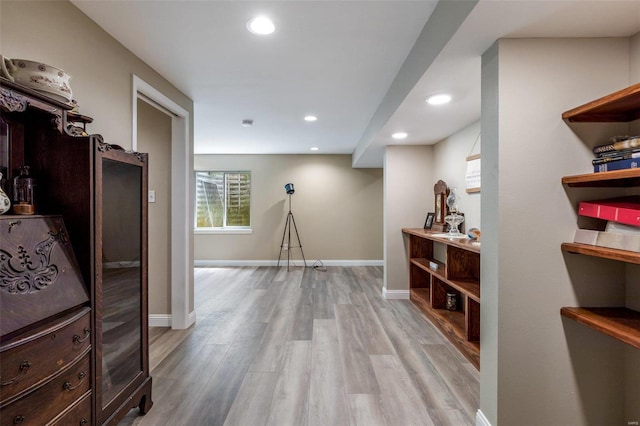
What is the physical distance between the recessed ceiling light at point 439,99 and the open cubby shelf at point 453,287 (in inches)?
44.2

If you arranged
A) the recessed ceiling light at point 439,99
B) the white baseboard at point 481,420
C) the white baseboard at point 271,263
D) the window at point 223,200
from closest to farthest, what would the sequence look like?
1. the white baseboard at point 481,420
2. the recessed ceiling light at point 439,99
3. the white baseboard at point 271,263
4. the window at point 223,200

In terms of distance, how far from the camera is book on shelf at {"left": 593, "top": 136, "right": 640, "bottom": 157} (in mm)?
1130

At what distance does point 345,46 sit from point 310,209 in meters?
4.09

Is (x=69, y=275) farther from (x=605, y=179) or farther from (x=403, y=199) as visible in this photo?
(x=403, y=199)

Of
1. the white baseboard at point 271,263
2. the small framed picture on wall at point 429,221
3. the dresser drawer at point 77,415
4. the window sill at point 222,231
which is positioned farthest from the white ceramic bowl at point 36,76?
the white baseboard at point 271,263

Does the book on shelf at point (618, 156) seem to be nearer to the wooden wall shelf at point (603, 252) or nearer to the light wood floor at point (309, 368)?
the wooden wall shelf at point (603, 252)

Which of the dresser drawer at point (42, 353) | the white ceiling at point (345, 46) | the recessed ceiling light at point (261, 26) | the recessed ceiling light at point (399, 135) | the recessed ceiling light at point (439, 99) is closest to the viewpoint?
the dresser drawer at point (42, 353)

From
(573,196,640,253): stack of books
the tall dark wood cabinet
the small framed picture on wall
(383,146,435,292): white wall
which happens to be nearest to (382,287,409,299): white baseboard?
(383,146,435,292): white wall

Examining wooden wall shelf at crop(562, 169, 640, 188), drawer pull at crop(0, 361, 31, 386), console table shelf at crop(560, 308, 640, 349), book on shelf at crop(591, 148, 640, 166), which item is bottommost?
drawer pull at crop(0, 361, 31, 386)

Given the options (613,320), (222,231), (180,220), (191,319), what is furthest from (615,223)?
(222,231)

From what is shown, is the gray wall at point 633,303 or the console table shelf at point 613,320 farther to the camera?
the gray wall at point 633,303

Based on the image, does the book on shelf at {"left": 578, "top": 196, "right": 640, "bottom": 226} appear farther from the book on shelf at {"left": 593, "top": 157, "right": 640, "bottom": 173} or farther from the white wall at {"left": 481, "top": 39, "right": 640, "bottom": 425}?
the book on shelf at {"left": 593, "top": 157, "right": 640, "bottom": 173}

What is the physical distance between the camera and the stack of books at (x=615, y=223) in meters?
1.12

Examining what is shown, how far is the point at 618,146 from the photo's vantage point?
3.93 ft
